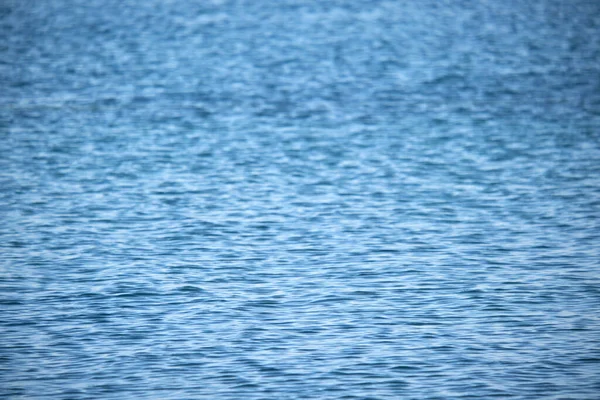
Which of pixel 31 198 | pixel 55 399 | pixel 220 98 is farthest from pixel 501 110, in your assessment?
pixel 55 399

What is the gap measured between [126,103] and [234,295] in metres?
19.0

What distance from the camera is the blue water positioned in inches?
650

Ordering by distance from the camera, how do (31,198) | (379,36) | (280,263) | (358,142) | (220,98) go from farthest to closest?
(379,36)
(220,98)
(358,142)
(31,198)
(280,263)

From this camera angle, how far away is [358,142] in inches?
1241

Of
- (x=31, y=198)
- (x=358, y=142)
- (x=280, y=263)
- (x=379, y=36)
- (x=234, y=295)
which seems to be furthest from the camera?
(x=379, y=36)

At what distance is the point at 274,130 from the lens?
109 ft

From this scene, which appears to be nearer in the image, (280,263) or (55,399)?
(55,399)

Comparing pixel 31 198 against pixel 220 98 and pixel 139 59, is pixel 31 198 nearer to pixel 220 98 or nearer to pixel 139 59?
pixel 220 98

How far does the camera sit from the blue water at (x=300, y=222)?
1652 cm

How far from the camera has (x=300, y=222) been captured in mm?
24094

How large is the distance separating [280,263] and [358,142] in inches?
421

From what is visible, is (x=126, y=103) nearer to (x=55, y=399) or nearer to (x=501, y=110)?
(x=501, y=110)

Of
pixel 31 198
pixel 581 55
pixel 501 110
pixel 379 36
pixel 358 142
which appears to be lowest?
pixel 31 198

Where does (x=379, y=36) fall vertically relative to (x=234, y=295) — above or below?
above
